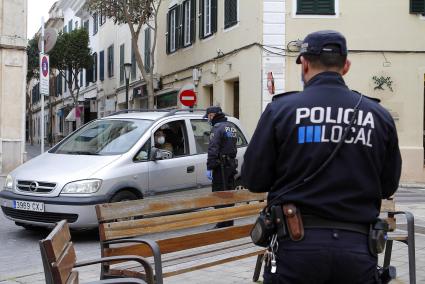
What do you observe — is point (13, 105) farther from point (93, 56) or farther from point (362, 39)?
point (93, 56)

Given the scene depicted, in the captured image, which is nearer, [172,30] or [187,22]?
[187,22]

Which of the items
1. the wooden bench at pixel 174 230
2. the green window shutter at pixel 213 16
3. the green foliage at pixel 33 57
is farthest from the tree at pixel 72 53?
the wooden bench at pixel 174 230

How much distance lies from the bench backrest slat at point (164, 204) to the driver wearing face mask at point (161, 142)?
3.36 m

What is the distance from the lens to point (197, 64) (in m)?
23.4

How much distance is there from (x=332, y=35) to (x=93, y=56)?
37.9 m

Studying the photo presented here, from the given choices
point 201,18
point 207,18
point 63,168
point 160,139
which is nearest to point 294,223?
point 63,168

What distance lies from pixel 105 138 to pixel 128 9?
15.5 metres

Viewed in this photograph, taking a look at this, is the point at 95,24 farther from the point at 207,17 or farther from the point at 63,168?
the point at 63,168

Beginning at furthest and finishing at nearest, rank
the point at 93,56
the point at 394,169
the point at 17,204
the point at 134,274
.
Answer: the point at 93,56
the point at 17,204
the point at 134,274
the point at 394,169

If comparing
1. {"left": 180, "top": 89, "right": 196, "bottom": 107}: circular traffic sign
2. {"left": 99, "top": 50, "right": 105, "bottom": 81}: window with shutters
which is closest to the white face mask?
{"left": 180, "top": 89, "right": 196, "bottom": 107}: circular traffic sign

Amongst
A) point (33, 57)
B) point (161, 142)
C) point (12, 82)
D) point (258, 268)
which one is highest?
point (33, 57)

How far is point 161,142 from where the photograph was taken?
362 inches

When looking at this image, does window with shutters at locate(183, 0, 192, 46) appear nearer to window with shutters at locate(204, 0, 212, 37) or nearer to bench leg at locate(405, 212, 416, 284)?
window with shutters at locate(204, 0, 212, 37)

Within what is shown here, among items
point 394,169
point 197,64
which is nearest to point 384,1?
point 197,64
